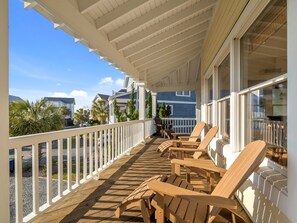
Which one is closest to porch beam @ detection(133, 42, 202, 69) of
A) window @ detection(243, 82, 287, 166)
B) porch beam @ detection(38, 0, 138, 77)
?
porch beam @ detection(38, 0, 138, 77)

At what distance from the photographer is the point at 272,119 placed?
7.06 feet

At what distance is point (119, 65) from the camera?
5.75 meters

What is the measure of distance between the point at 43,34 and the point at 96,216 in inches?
1344

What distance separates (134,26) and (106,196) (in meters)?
3.03

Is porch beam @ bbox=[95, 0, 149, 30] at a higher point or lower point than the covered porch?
higher

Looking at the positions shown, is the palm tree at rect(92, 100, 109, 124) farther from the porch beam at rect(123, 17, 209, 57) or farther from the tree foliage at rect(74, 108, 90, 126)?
the porch beam at rect(123, 17, 209, 57)

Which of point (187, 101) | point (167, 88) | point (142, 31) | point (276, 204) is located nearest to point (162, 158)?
point (142, 31)

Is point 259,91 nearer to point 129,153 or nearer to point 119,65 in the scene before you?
point 119,65

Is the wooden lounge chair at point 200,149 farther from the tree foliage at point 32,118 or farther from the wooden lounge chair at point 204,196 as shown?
the tree foliage at point 32,118

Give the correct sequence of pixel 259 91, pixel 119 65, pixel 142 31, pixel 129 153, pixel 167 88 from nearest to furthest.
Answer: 1. pixel 259 91
2. pixel 142 31
3. pixel 119 65
4. pixel 129 153
5. pixel 167 88
